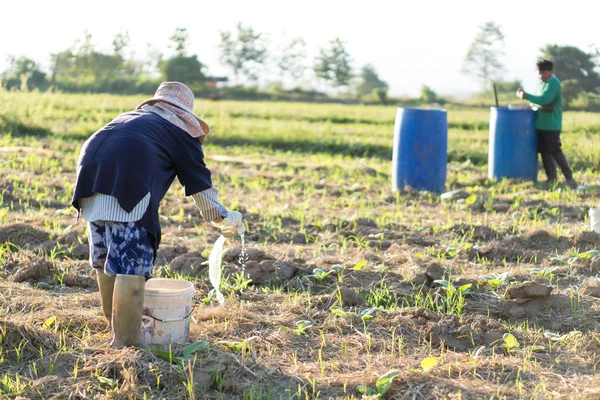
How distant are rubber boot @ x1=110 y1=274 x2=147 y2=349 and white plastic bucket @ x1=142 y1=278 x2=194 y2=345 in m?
0.11

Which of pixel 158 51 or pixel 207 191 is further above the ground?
pixel 158 51

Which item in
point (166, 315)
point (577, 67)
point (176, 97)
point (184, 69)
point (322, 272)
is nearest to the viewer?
point (166, 315)

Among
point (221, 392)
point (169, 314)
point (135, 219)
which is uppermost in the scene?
point (135, 219)

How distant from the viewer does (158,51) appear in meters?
39.9

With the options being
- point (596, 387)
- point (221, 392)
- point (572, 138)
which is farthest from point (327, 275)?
point (572, 138)

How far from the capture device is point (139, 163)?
3074mm

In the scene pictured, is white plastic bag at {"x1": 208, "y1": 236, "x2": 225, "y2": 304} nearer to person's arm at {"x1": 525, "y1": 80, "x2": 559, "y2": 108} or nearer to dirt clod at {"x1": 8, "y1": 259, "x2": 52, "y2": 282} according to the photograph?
dirt clod at {"x1": 8, "y1": 259, "x2": 52, "y2": 282}

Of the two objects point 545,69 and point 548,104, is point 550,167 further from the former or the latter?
point 545,69

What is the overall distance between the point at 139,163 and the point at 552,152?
647cm

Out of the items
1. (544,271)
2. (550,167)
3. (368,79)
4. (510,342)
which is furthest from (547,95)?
(368,79)

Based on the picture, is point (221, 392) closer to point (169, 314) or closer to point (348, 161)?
point (169, 314)

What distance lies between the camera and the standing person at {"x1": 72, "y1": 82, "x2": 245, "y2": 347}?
3057 mm

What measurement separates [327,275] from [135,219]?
61.1 inches

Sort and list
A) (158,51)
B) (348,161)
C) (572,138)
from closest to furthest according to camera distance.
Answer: (348,161) → (572,138) → (158,51)
